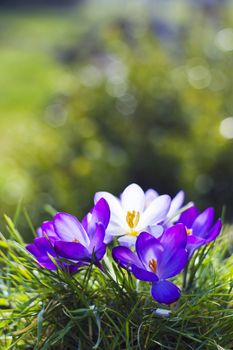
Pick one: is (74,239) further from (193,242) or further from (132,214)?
(193,242)

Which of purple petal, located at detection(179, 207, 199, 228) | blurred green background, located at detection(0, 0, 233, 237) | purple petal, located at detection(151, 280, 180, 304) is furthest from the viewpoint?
blurred green background, located at detection(0, 0, 233, 237)

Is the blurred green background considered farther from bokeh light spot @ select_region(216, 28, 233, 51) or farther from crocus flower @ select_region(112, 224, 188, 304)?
crocus flower @ select_region(112, 224, 188, 304)

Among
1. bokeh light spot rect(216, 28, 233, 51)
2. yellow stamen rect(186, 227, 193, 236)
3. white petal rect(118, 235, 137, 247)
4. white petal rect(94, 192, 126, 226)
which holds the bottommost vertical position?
yellow stamen rect(186, 227, 193, 236)

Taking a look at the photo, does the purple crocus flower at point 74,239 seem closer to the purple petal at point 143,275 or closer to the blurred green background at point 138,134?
the purple petal at point 143,275

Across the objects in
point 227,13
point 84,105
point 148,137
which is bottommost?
point 148,137

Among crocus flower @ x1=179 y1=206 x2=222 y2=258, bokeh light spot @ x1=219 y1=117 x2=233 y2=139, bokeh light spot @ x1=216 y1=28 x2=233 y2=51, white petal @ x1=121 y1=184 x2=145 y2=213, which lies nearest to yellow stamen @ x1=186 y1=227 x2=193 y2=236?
crocus flower @ x1=179 y1=206 x2=222 y2=258

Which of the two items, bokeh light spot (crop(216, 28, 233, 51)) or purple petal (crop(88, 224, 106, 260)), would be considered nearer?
purple petal (crop(88, 224, 106, 260))

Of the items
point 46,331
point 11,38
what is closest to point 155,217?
point 46,331

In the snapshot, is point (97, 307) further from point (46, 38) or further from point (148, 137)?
point (46, 38)

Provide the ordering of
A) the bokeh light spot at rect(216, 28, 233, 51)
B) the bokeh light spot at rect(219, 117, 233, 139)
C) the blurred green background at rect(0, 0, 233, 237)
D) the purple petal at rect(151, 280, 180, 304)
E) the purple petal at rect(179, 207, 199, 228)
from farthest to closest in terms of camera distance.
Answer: the bokeh light spot at rect(216, 28, 233, 51) → the bokeh light spot at rect(219, 117, 233, 139) → the blurred green background at rect(0, 0, 233, 237) → the purple petal at rect(179, 207, 199, 228) → the purple petal at rect(151, 280, 180, 304)
